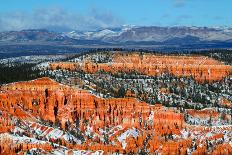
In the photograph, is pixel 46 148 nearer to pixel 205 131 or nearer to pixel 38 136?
pixel 38 136

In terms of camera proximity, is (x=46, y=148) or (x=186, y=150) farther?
(x=186, y=150)

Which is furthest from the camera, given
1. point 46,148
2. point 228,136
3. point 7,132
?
point 228,136

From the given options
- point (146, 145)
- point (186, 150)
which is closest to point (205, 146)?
point (186, 150)

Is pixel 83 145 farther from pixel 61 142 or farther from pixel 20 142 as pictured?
pixel 20 142

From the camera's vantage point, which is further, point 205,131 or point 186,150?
point 205,131

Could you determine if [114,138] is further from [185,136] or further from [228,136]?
[228,136]

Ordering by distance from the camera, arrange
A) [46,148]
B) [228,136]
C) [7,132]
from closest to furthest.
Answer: [46,148]
[7,132]
[228,136]

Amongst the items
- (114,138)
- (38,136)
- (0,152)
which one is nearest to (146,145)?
(114,138)
